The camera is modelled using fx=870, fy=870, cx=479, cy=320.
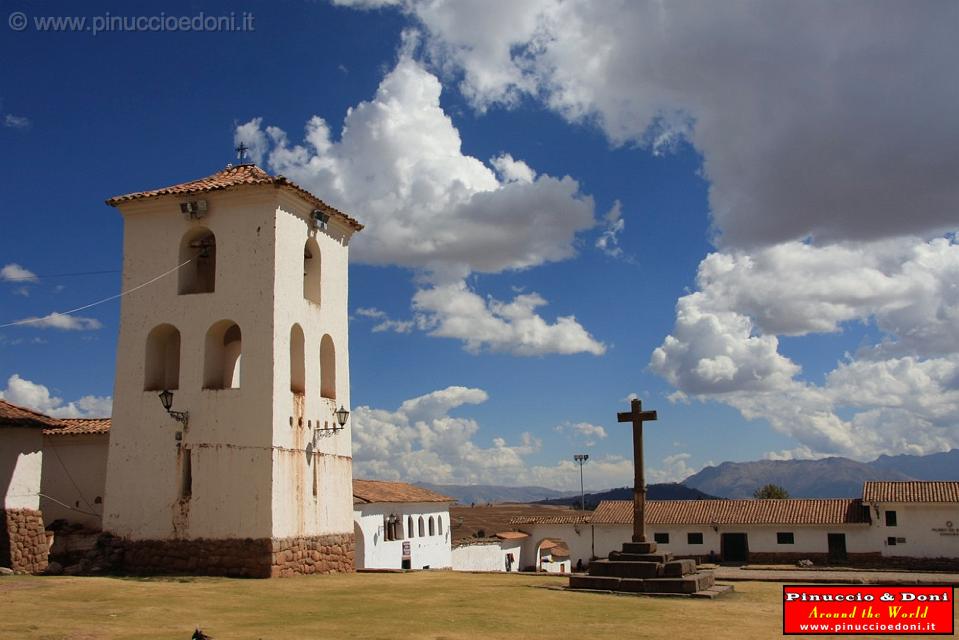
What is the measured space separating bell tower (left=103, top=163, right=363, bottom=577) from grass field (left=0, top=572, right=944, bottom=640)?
1.68m

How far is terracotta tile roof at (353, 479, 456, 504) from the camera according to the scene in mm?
Result: 37875

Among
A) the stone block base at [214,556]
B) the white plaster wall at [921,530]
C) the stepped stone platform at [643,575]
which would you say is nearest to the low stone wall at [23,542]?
the stone block base at [214,556]

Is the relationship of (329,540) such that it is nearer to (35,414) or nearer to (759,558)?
(35,414)

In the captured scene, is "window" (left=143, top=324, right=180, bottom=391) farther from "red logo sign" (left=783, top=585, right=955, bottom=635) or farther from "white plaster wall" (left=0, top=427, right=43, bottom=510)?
"red logo sign" (left=783, top=585, right=955, bottom=635)

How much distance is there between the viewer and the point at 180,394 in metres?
19.1

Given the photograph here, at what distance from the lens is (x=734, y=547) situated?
4394cm

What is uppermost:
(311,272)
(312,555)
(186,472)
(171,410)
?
(311,272)

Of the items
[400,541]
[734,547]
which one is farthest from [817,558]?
[400,541]

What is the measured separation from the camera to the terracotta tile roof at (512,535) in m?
51.2

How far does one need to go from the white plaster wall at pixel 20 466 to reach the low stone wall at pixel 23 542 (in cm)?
22

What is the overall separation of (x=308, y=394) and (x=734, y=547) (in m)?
31.0

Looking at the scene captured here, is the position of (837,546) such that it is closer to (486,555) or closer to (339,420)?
(486,555)

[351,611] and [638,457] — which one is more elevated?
[638,457]

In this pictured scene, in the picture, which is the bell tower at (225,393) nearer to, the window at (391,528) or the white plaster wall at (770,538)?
the window at (391,528)
